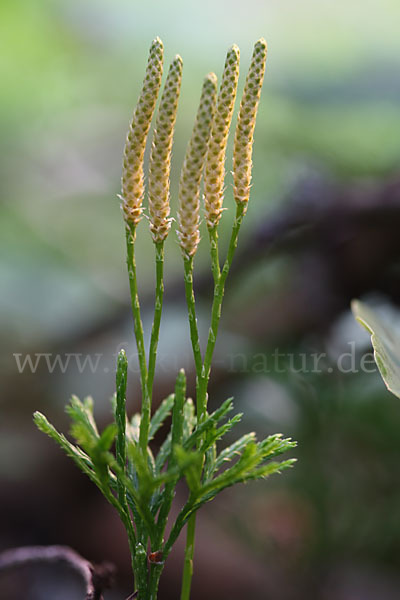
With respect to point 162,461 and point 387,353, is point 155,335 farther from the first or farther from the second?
point 387,353

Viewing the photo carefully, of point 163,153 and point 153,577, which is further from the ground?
point 163,153

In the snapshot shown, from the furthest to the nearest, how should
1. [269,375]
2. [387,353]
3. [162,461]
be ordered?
Answer: [269,375] < [387,353] < [162,461]

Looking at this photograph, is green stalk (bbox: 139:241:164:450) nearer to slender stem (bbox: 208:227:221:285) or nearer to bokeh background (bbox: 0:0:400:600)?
slender stem (bbox: 208:227:221:285)

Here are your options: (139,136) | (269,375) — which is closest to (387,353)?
(139,136)

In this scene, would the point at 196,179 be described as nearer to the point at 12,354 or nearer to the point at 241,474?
the point at 241,474

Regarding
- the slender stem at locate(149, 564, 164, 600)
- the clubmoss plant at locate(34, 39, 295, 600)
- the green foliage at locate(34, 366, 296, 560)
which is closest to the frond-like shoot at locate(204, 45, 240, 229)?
the clubmoss plant at locate(34, 39, 295, 600)

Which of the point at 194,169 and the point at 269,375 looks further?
the point at 269,375

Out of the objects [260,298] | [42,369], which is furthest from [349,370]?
[42,369]
